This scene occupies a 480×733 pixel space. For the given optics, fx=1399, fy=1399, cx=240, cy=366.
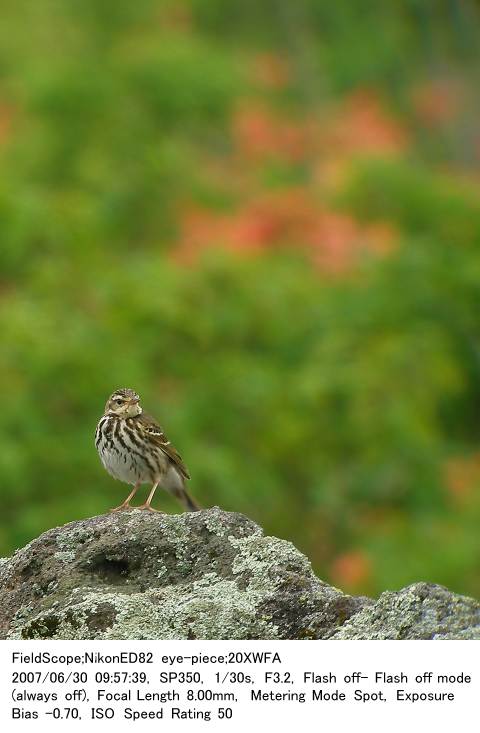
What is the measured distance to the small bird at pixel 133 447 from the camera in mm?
7500

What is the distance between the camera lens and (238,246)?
34500 millimetres

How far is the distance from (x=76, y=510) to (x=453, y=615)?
12565 millimetres

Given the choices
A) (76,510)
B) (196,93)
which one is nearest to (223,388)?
(76,510)

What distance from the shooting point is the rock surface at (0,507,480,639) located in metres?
5.16

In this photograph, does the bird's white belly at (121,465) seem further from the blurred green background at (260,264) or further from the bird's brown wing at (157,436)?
the blurred green background at (260,264)

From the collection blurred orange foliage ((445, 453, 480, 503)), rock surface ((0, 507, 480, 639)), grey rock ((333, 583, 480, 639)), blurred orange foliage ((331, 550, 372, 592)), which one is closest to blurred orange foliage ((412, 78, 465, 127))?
blurred orange foliage ((445, 453, 480, 503))

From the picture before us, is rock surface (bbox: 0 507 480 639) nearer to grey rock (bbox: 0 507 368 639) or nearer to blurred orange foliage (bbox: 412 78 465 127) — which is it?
grey rock (bbox: 0 507 368 639)

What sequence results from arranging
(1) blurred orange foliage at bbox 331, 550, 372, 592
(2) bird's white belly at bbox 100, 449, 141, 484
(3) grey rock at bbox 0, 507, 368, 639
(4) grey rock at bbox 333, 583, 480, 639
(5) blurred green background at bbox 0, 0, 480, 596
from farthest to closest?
(1) blurred orange foliage at bbox 331, 550, 372, 592 < (5) blurred green background at bbox 0, 0, 480, 596 < (2) bird's white belly at bbox 100, 449, 141, 484 < (3) grey rock at bbox 0, 507, 368, 639 < (4) grey rock at bbox 333, 583, 480, 639

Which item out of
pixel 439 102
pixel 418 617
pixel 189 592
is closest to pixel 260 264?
pixel 439 102

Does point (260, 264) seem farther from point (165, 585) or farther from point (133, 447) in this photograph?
point (165, 585)

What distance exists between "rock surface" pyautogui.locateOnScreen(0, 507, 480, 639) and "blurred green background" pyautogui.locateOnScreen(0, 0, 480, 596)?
10.4 meters

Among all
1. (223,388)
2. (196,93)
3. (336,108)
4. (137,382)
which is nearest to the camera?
(137,382)

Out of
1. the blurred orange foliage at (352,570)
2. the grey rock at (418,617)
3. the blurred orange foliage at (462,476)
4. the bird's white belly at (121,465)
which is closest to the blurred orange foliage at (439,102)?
the blurred orange foliage at (462,476)
